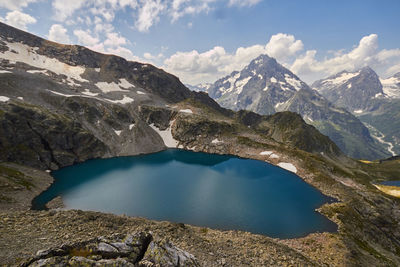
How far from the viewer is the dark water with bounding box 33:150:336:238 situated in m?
40.0

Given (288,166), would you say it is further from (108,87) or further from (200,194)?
(108,87)

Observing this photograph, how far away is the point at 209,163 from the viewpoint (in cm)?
8494

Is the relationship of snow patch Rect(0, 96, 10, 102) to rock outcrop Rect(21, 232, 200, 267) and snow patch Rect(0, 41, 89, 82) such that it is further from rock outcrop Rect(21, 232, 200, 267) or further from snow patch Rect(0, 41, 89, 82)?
rock outcrop Rect(21, 232, 200, 267)

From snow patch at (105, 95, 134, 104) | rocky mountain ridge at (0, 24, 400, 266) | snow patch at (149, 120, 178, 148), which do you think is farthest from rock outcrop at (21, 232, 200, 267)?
snow patch at (105, 95, 134, 104)

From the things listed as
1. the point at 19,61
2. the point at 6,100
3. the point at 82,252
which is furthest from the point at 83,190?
the point at 19,61

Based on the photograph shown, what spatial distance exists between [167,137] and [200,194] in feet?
226

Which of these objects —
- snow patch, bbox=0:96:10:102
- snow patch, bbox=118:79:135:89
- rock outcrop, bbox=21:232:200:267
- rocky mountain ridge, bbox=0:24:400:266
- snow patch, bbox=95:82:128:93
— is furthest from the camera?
snow patch, bbox=118:79:135:89

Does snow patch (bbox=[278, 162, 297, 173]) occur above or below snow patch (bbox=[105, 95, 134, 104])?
below

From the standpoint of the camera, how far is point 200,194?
51438 millimetres

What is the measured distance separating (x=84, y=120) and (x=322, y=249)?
330 ft

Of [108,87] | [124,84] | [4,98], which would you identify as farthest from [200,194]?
[124,84]

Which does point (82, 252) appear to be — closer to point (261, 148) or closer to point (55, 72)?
point (261, 148)

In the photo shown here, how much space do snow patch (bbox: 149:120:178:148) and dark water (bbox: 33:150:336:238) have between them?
29259 mm

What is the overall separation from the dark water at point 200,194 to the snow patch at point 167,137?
29259mm
